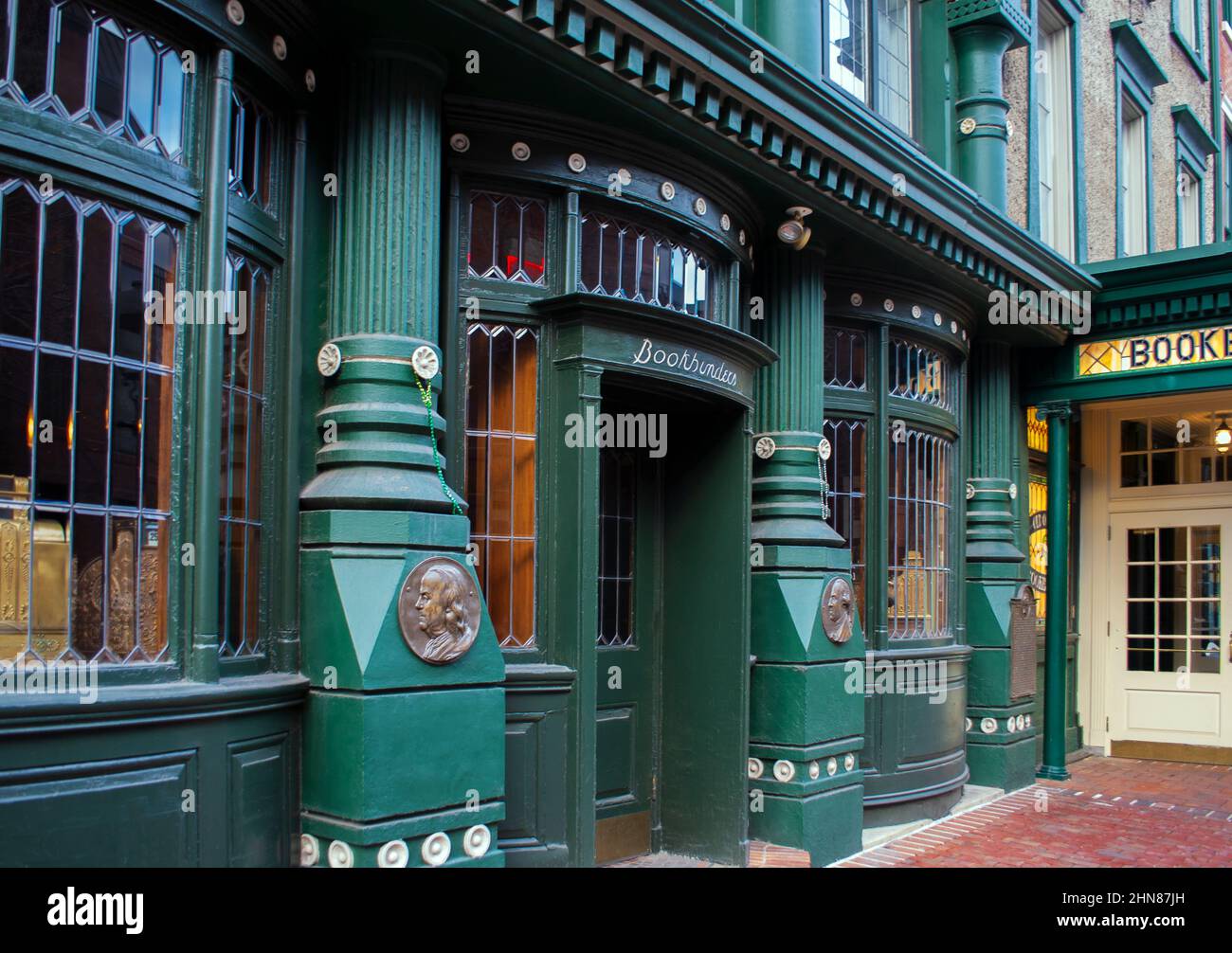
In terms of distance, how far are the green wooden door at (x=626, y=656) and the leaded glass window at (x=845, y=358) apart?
79.7 inches

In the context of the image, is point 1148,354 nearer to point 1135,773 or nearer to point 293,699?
point 1135,773

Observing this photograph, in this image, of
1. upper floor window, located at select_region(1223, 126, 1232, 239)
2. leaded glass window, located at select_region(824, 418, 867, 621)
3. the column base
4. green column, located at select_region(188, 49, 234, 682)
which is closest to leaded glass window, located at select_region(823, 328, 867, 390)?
leaded glass window, located at select_region(824, 418, 867, 621)

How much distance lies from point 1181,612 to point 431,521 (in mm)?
9721

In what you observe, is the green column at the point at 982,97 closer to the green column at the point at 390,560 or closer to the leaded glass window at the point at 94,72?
the green column at the point at 390,560

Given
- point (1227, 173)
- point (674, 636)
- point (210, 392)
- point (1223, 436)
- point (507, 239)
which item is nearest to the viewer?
point (210, 392)

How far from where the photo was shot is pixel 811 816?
282 inches

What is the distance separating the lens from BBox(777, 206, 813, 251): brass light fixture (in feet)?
24.0

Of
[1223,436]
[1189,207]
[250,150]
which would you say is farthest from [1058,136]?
[250,150]

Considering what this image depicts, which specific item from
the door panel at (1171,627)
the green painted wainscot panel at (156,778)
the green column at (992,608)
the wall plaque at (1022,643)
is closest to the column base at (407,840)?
the green painted wainscot panel at (156,778)

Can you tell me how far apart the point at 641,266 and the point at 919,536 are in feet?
12.8

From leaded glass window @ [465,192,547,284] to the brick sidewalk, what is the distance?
4.25 metres

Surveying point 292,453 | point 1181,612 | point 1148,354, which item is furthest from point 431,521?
point 1181,612

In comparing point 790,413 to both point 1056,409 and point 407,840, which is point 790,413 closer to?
point 407,840

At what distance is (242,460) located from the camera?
15.7ft
